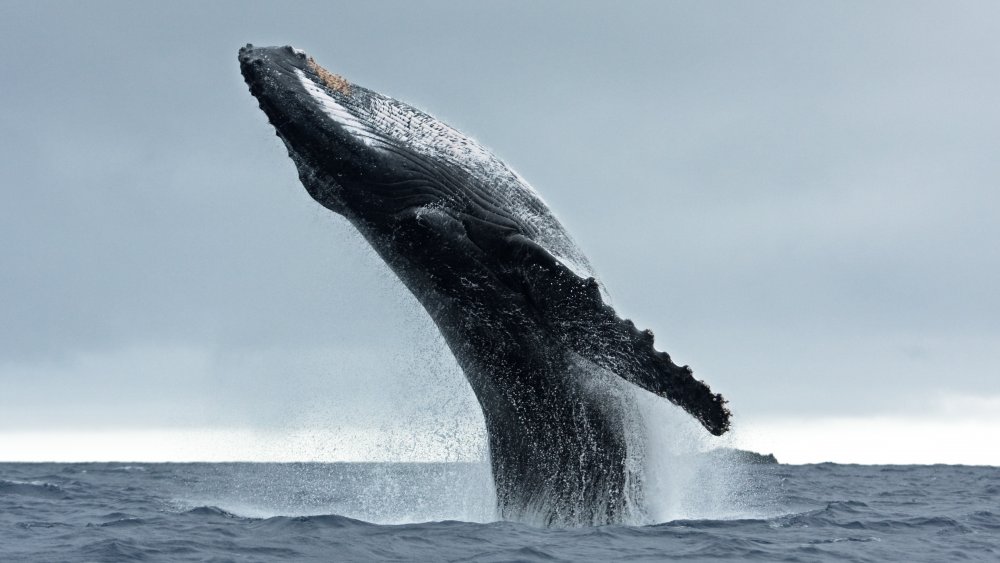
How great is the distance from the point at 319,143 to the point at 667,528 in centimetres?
463

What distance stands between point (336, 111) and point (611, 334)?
2.67 metres

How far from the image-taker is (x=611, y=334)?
7738mm

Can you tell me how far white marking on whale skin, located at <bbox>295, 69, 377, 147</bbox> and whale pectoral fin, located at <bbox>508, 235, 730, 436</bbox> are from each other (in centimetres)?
137

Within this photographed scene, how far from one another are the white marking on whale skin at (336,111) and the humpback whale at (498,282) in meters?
0.01

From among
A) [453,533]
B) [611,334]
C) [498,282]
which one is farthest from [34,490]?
[611,334]

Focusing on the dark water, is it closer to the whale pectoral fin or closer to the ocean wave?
the whale pectoral fin

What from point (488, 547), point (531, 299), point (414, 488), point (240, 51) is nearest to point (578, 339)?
point (531, 299)

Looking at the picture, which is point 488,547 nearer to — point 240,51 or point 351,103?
point 351,103

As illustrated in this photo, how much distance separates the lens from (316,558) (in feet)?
24.8

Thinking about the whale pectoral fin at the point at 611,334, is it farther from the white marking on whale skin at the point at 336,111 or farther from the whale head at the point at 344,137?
the white marking on whale skin at the point at 336,111

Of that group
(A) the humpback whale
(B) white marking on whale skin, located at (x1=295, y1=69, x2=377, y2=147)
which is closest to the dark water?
(A) the humpback whale

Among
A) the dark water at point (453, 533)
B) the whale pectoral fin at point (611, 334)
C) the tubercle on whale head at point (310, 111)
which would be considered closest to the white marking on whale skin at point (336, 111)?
the tubercle on whale head at point (310, 111)

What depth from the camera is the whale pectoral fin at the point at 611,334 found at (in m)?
7.52

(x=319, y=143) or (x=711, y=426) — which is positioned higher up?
(x=319, y=143)
